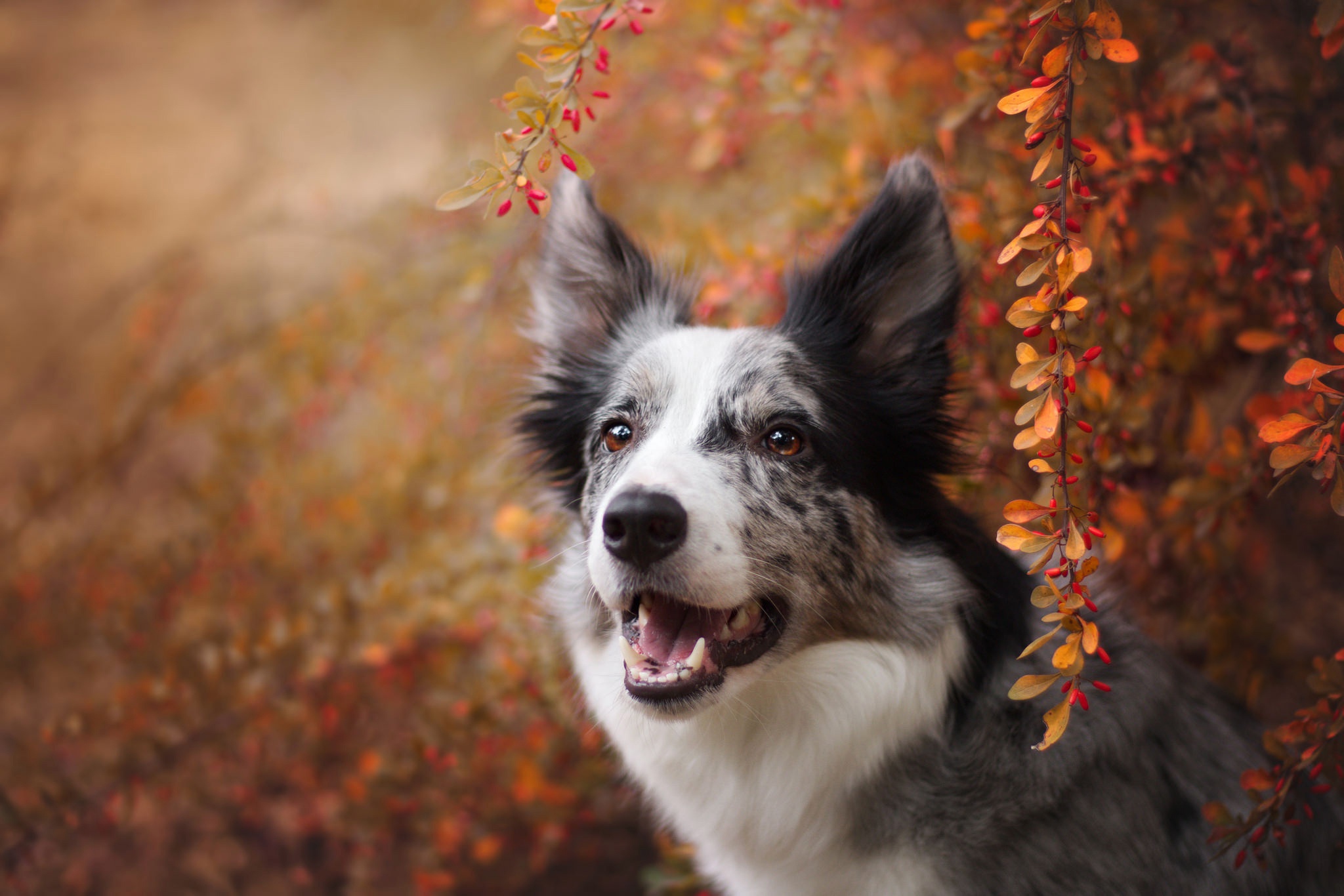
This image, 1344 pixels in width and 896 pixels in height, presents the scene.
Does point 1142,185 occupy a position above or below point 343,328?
above

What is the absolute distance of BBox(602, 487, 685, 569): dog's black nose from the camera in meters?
2.00

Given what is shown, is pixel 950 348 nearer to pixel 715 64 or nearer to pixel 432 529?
pixel 715 64

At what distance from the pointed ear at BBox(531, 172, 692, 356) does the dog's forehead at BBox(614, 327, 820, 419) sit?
324 millimetres

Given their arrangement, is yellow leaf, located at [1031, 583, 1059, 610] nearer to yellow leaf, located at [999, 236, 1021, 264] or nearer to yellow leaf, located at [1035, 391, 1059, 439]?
yellow leaf, located at [1035, 391, 1059, 439]

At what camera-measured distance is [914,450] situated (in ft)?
8.15

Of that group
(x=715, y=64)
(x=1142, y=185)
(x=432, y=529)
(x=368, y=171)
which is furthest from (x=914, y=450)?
(x=368, y=171)

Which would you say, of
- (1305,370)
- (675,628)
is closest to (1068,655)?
(1305,370)

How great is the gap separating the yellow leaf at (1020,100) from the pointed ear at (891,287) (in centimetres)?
58

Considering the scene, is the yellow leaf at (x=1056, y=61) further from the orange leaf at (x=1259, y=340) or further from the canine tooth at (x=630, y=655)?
the canine tooth at (x=630, y=655)

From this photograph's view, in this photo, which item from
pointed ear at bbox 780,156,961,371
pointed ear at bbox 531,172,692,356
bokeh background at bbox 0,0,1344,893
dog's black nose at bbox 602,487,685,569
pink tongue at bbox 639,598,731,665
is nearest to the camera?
dog's black nose at bbox 602,487,685,569

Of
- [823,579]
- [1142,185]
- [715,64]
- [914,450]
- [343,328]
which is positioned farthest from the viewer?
[343,328]

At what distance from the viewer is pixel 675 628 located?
225 centimetres

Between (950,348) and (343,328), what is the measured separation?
3.38m

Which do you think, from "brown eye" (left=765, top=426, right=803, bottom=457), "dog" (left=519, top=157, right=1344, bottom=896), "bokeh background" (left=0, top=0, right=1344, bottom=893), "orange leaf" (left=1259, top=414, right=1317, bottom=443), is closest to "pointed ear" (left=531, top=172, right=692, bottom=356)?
"dog" (left=519, top=157, right=1344, bottom=896)
